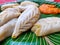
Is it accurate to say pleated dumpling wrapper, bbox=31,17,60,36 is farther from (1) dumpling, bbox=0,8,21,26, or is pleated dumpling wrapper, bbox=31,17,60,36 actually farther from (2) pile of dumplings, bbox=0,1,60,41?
(1) dumpling, bbox=0,8,21,26

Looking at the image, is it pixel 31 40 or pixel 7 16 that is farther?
pixel 7 16

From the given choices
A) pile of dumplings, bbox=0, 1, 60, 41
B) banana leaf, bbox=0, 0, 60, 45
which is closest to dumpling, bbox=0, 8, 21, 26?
pile of dumplings, bbox=0, 1, 60, 41

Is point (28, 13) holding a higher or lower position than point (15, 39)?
higher

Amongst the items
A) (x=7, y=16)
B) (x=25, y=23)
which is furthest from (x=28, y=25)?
(x=7, y=16)

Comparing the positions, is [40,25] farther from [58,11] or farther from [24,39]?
[58,11]

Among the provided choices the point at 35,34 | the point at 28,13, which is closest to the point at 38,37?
the point at 35,34

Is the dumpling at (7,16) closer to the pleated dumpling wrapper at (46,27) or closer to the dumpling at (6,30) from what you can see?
the dumpling at (6,30)

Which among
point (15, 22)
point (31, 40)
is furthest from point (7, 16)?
point (31, 40)

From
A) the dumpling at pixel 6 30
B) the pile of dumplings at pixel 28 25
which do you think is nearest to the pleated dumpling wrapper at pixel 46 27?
the pile of dumplings at pixel 28 25

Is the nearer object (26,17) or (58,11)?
(26,17)

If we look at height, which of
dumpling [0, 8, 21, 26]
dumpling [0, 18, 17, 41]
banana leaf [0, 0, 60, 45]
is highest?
dumpling [0, 8, 21, 26]

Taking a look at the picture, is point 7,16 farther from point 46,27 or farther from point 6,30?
point 46,27

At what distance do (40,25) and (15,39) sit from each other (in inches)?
5.2

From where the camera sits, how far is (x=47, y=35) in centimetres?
63
